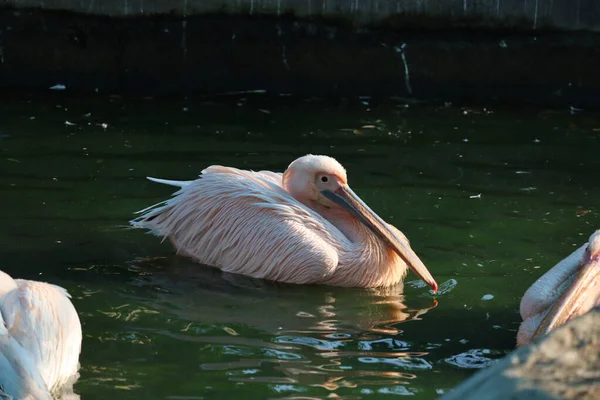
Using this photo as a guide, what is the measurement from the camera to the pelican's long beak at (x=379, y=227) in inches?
215

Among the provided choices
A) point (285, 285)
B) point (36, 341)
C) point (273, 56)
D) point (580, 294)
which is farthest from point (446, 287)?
point (273, 56)

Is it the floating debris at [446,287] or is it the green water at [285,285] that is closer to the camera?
the green water at [285,285]

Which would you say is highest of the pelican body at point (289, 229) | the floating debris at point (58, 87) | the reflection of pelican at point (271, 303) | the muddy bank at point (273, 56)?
the muddy bank at point (273, 56)

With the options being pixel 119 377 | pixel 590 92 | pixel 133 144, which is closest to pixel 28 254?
pixel 119 377

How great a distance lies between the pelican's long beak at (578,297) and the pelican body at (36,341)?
1.87 m

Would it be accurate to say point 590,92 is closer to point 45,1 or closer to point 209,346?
point 45,1

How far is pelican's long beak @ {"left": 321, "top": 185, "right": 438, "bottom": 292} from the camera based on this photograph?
5.47m

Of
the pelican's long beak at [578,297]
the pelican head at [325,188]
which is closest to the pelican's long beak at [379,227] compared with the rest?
the pelican head at [325,188]

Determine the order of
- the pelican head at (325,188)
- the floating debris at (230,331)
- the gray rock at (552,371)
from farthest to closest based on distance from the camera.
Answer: the pelican head at (325,188), the floating debris at (230,331), the gray rock at (552,371)

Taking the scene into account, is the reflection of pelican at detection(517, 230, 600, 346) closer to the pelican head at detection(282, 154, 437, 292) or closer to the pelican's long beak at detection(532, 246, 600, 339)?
the pelican's long beak at detection(532, 246, 600, 339)

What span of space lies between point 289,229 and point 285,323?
73cm

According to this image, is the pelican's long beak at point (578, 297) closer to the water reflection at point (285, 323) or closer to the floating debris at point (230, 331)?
the water reflection at point (285, 323)

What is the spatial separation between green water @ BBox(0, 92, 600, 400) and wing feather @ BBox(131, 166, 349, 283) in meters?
0.10

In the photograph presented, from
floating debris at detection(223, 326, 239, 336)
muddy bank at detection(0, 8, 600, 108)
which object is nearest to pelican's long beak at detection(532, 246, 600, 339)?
floating debris at detection(223, 326, 239, 336)
